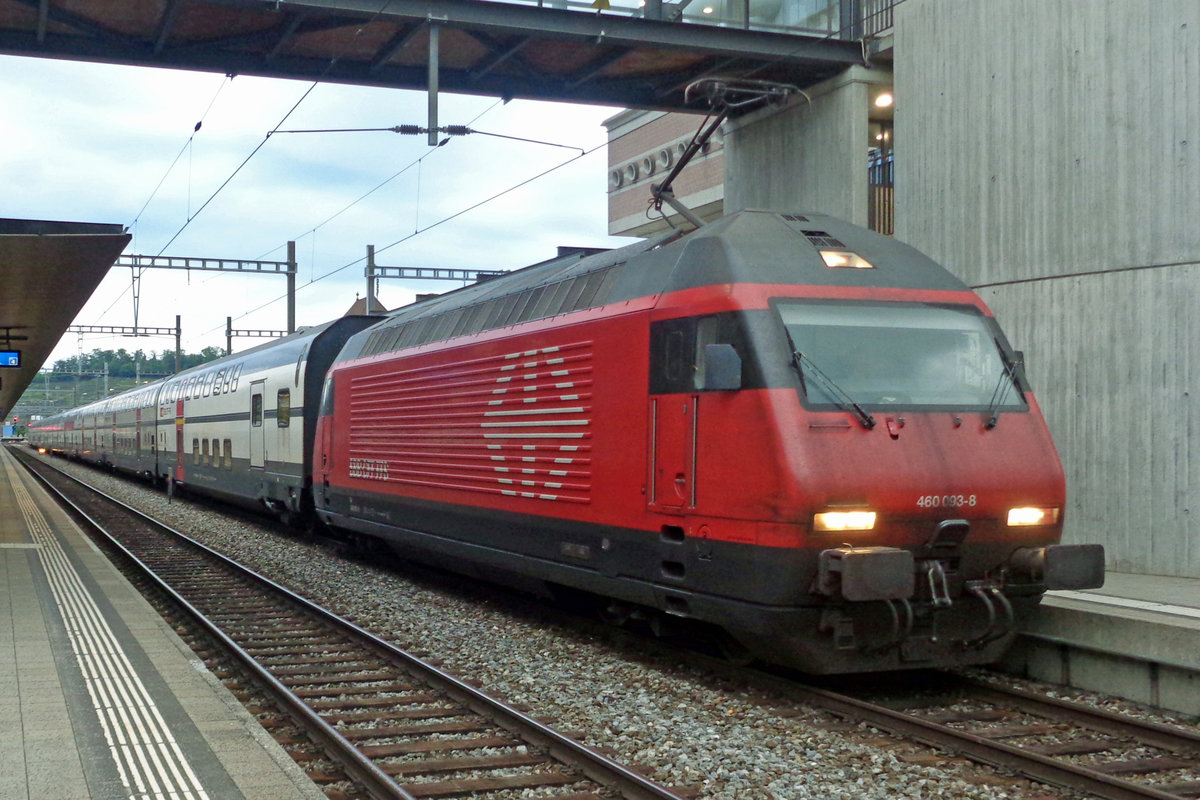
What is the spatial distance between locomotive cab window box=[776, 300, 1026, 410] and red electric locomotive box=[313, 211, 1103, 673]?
0.05 ft

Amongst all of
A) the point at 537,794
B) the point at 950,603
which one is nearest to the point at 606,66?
the point at 950,603

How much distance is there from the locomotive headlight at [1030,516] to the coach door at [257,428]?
14.9 m

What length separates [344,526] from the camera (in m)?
15.2

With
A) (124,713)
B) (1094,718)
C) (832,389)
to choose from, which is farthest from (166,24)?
(1094,718)

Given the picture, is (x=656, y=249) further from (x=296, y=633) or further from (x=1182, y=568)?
(x=1182, y=568)

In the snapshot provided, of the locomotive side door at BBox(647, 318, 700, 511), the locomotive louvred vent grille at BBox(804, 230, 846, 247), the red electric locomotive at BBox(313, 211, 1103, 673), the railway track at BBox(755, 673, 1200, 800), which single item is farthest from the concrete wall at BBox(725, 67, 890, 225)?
the railway track at BBox(755, 673, 1200, 800)

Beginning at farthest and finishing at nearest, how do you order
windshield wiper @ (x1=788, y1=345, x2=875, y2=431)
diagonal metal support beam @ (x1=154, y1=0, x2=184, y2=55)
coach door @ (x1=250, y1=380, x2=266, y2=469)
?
coach door @ (x1=250, y1=380, x2=266, y2=469)
diagonal metal support beam @ (x1=154, y1=0, x2=184, y2=55)
windshield wiper @ (x1=788, y1=345, x2=875, y2=431)

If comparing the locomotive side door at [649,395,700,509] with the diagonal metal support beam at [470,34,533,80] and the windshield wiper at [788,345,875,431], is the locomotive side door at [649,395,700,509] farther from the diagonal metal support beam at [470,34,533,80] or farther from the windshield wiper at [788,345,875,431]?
the diagonal metal support beam at [470,34,533,80]

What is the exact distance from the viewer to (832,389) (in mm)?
7367

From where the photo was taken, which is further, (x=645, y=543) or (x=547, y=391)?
(x=547, y=391)

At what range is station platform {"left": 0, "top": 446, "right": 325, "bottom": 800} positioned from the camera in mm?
5395

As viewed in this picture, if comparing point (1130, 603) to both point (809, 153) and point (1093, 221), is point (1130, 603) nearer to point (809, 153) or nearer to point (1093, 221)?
point (1093, 221)

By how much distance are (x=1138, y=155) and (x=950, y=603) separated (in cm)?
648

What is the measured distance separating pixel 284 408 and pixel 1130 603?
44.1ft
